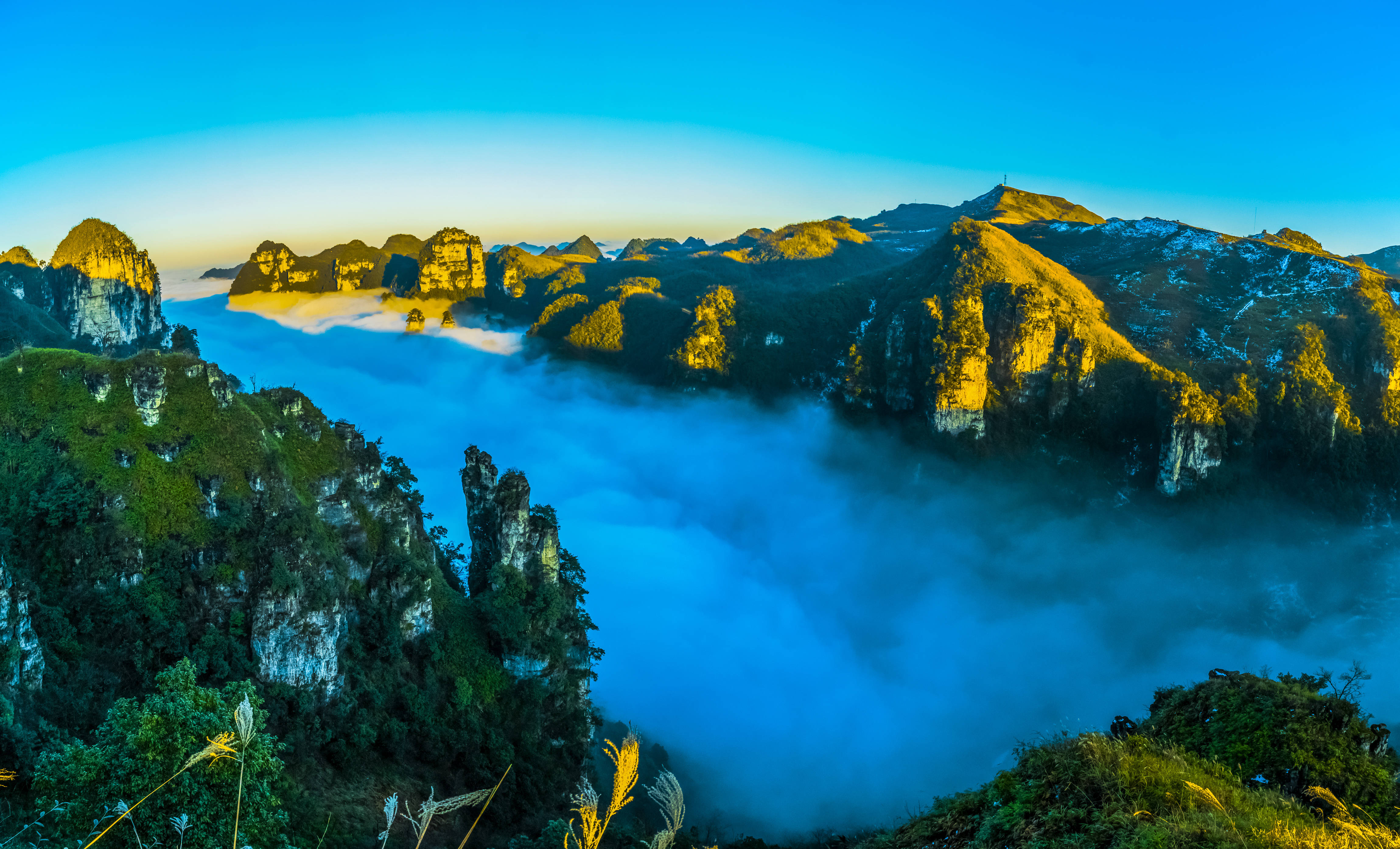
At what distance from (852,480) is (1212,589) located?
55.8m

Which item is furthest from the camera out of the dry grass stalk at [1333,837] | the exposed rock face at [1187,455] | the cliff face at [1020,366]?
the cliff face at [1020,366]

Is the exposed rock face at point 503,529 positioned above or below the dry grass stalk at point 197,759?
below

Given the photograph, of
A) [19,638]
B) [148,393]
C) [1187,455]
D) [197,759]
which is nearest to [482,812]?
[197,759]

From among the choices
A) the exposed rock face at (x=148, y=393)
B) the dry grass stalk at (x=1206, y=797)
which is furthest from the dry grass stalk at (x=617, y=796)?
the exposed rock face at (x=148, y=393)

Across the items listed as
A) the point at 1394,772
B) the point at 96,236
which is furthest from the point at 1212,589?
the point at 96,236

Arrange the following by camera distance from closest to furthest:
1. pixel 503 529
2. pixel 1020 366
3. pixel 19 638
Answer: pixel 19 638
pixel 503 529
pixel 1020 366

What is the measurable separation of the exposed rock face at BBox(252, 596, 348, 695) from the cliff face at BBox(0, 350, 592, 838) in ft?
0.27

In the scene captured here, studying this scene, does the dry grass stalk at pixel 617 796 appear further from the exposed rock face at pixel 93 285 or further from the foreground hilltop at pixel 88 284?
the exposed rock face at pixel 93 285

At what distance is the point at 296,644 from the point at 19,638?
408 inches

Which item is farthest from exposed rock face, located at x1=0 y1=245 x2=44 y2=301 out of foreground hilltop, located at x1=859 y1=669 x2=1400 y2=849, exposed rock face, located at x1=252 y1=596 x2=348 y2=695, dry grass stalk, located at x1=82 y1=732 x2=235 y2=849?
foreground hilltop, located at x1=859 y1=669 x2=1400 y2=849

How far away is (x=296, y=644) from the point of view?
3562 centimetres

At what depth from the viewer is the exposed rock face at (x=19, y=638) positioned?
26.9 metres

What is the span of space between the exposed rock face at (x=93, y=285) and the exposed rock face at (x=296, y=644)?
8308 cm

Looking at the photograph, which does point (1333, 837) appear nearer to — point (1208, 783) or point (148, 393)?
point (1208, 783)
